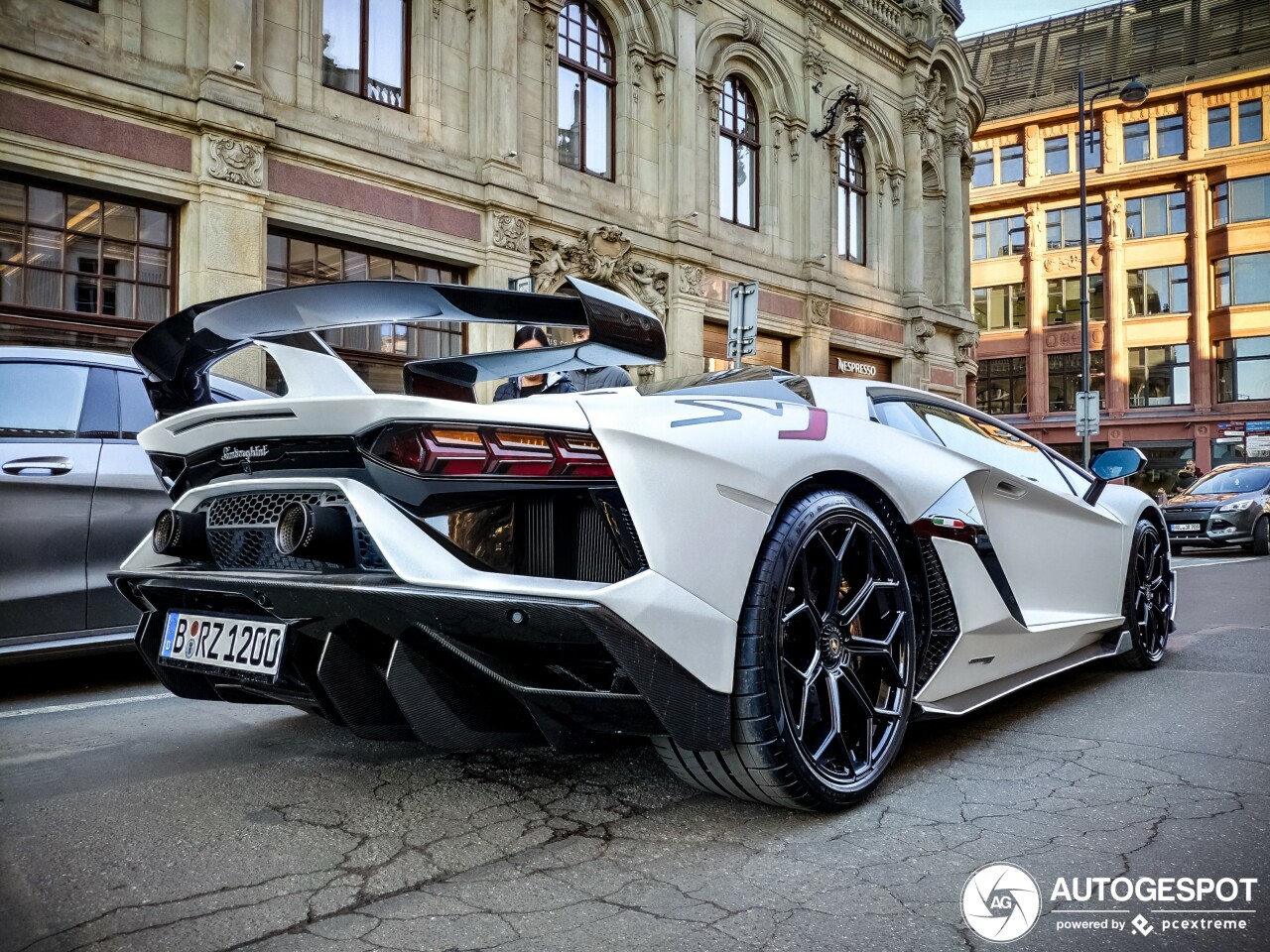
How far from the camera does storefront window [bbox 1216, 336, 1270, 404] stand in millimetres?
38812

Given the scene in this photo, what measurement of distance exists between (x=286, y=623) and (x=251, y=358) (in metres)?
9.14

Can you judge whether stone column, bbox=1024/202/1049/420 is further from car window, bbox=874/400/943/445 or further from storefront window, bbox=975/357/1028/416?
car window, bbox=874/400/943/445

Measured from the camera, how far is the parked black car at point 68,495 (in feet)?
13.4

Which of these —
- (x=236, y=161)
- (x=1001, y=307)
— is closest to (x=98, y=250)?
(x=236, y=161)

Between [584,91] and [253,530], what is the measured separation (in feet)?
48.4

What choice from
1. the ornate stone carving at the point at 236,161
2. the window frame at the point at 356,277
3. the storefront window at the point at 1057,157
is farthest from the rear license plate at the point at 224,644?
the storefront window at the point at 1057,157

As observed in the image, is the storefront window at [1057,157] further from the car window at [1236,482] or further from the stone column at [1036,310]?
the car window at [1236,482]

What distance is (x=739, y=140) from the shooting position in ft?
62.4

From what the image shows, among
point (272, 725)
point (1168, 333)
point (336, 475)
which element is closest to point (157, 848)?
point (336, 475)

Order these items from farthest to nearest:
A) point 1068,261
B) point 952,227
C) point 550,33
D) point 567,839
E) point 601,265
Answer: point 1068,261 < point 952,227 < point 601,265 < point 550,33 < point 567,839

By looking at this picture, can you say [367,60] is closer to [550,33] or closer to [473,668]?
[550,33]

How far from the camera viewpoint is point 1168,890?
2086mm

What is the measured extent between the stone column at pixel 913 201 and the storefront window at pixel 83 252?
678 inches

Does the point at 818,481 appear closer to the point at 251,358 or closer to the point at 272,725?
the point at 272,725
